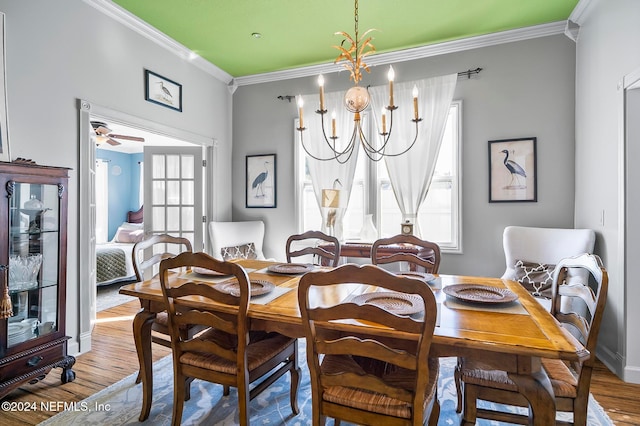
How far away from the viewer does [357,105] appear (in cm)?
221

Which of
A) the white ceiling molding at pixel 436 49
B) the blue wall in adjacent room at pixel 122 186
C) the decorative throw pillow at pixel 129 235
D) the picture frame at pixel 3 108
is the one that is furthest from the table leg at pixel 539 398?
the blue wall in adjacent room at pixel 122 186

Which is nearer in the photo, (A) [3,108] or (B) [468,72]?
(A) [3,108]

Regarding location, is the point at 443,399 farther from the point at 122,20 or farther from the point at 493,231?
the point at 122,20

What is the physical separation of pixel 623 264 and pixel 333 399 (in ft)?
7.63

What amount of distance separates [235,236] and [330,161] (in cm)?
143

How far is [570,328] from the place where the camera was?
2646 mm

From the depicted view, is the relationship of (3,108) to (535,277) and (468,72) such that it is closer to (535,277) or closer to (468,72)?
(468,72)

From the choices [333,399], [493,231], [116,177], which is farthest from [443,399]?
[116,177]

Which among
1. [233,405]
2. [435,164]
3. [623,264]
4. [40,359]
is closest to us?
[233,405]

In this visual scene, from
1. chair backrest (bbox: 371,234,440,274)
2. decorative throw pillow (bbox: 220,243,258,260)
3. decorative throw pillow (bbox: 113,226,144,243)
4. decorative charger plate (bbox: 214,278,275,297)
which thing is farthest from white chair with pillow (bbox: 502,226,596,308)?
decorative throw pillow (bbox: 113,226,144,243)

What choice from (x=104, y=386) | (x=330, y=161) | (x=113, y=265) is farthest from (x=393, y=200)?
(x=113, y=265)

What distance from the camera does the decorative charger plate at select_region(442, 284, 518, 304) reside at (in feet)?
5.08

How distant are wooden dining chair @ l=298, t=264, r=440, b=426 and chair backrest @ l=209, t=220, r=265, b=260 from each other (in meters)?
2.67

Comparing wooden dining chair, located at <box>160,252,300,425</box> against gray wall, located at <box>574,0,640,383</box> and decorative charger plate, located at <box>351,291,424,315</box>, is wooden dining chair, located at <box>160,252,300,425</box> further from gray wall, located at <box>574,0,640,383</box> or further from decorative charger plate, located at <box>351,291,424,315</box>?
gray wall, located at <box>574,0,640,383</box>
